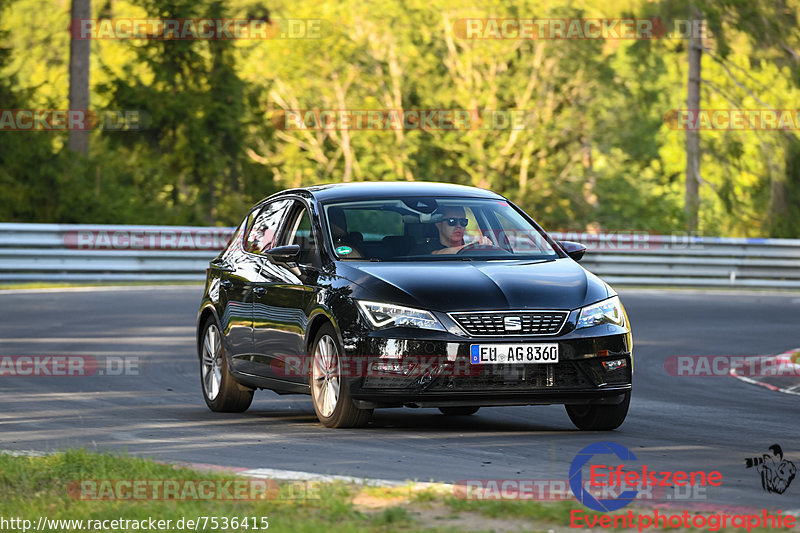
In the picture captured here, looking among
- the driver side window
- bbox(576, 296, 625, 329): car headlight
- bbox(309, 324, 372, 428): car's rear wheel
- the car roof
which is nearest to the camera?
bbox(576, 296, 625, 329): car headlight

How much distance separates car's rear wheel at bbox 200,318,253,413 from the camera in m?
12.1

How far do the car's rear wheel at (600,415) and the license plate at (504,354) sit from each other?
0.86 meters

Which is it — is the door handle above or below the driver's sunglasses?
below

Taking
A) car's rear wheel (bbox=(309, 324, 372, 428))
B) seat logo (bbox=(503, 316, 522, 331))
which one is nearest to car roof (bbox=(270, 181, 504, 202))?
car's rear wheel (bbox=(309, 324, 372, 428))

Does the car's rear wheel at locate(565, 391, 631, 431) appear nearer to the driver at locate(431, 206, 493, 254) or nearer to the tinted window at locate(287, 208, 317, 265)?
the driver at locate(431, 206, 493, 254)

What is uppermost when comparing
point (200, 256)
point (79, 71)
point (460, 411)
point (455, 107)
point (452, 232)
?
point (79, 71)

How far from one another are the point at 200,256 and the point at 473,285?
21.1 metres

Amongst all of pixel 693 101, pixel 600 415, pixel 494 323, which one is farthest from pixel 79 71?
pixel 494 323

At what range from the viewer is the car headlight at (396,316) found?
978 cm

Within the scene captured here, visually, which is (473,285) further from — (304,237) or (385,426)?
(304,237)

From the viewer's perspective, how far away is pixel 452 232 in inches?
433

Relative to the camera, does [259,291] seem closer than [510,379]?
No

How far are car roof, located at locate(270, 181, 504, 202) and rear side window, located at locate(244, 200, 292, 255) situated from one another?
0.32 metres

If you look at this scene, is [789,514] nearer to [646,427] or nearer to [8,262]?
[646,427]
